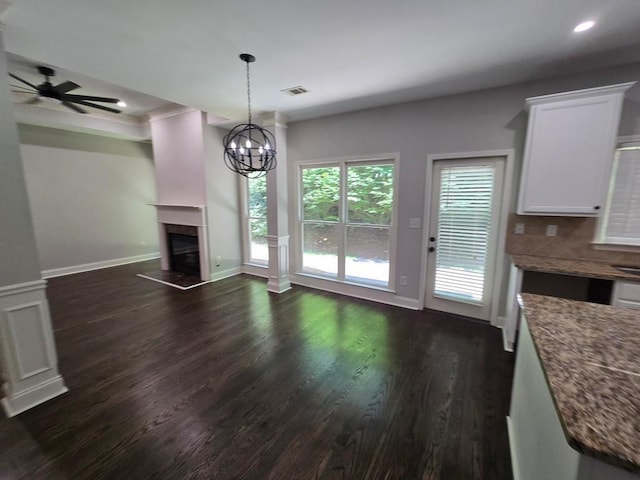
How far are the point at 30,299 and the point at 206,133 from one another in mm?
3565

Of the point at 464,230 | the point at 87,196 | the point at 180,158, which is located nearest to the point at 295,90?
the point at 464,230

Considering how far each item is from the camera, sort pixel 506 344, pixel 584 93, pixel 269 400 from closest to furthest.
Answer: pixel 269 400 < pixel 584 93 < pixel 506 344

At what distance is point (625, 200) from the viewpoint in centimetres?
256

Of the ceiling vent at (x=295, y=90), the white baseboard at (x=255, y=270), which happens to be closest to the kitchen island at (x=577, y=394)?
the ceiling vent at (x=295, y=90)

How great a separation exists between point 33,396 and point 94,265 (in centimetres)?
448

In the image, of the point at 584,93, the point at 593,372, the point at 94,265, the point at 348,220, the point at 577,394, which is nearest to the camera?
the point at 577,394

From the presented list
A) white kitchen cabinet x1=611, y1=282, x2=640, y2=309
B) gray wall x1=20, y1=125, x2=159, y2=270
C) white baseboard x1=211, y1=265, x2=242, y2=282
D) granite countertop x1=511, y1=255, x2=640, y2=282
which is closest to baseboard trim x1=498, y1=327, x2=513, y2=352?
granite countertop x1=511, y1=255, x2=640, y2=282

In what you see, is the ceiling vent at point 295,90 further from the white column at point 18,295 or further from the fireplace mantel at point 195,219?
the fireplace mantel at point 195,219

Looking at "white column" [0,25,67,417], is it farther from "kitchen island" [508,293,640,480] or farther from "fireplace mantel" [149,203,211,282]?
"kitchen island" [508,293,640,480]

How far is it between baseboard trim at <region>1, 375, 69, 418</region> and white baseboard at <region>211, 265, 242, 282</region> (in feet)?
9.40

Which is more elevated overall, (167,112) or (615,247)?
(167,112)

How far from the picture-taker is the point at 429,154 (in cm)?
342

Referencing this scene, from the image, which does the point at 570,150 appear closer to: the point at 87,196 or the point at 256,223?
the point at 256,223

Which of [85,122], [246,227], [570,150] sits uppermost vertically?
[85,122]
